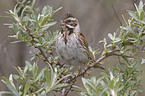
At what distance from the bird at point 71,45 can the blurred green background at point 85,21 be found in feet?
1.93

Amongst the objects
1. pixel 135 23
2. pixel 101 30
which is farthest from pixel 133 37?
pixel 101 30

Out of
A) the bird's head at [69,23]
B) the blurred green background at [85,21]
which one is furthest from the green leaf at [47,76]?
the blurred green background at [85,21]

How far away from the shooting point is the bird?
2.84 metres

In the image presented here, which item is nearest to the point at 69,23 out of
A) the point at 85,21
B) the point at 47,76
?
the point at 47,76

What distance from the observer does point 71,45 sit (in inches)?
113

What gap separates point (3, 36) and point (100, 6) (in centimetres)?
291

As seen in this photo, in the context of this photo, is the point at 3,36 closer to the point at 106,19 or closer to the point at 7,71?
the point at 7,71

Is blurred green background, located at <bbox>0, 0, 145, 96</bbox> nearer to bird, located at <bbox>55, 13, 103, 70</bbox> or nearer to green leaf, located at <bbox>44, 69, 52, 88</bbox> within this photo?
bird, located at <bbox>55, 13, 103, 70</bbox>

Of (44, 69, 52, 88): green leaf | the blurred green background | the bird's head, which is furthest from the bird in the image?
(44, 69, 52, 88): green leaf

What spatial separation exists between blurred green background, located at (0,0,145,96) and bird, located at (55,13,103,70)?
23.1 inches

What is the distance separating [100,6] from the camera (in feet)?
19.5

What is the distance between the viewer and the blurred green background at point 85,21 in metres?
3.90

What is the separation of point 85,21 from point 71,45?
2954 mm

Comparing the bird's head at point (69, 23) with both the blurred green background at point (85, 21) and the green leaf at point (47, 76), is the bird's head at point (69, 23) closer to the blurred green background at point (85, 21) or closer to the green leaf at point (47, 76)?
the blurred green background at point (85, 21)
